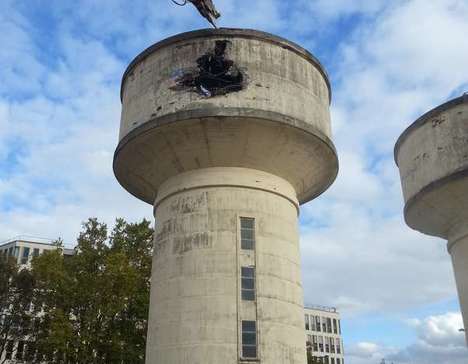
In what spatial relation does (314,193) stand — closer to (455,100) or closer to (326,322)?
(455,100)

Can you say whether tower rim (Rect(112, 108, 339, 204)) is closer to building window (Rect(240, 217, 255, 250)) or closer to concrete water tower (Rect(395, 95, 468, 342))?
building window (Rect(240, 217, 255, 250))

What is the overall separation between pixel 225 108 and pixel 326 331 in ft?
251

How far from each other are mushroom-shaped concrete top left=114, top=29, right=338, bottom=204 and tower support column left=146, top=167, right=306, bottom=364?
75 centimetres

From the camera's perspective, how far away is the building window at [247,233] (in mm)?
15453

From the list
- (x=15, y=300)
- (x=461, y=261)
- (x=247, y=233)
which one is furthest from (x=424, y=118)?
(x=15, y=300)

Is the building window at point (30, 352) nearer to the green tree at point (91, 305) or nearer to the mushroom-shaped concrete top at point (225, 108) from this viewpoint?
the green tree at point (91, 305)

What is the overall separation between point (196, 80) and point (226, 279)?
5697 mm

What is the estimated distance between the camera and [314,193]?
61.4ft

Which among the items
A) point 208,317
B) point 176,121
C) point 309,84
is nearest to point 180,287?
point 208,317

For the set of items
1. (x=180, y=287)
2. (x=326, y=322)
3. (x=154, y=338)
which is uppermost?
(x=326, y=322)

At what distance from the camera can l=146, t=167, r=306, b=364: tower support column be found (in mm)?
14297

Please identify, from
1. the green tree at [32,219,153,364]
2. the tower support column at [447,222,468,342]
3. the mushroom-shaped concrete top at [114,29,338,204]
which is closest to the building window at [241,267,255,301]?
the mushroom-shaped concrete top at [114,29,338,204]

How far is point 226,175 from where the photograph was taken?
15992 millimetres

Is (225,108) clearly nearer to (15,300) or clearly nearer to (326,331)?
(15,300)
